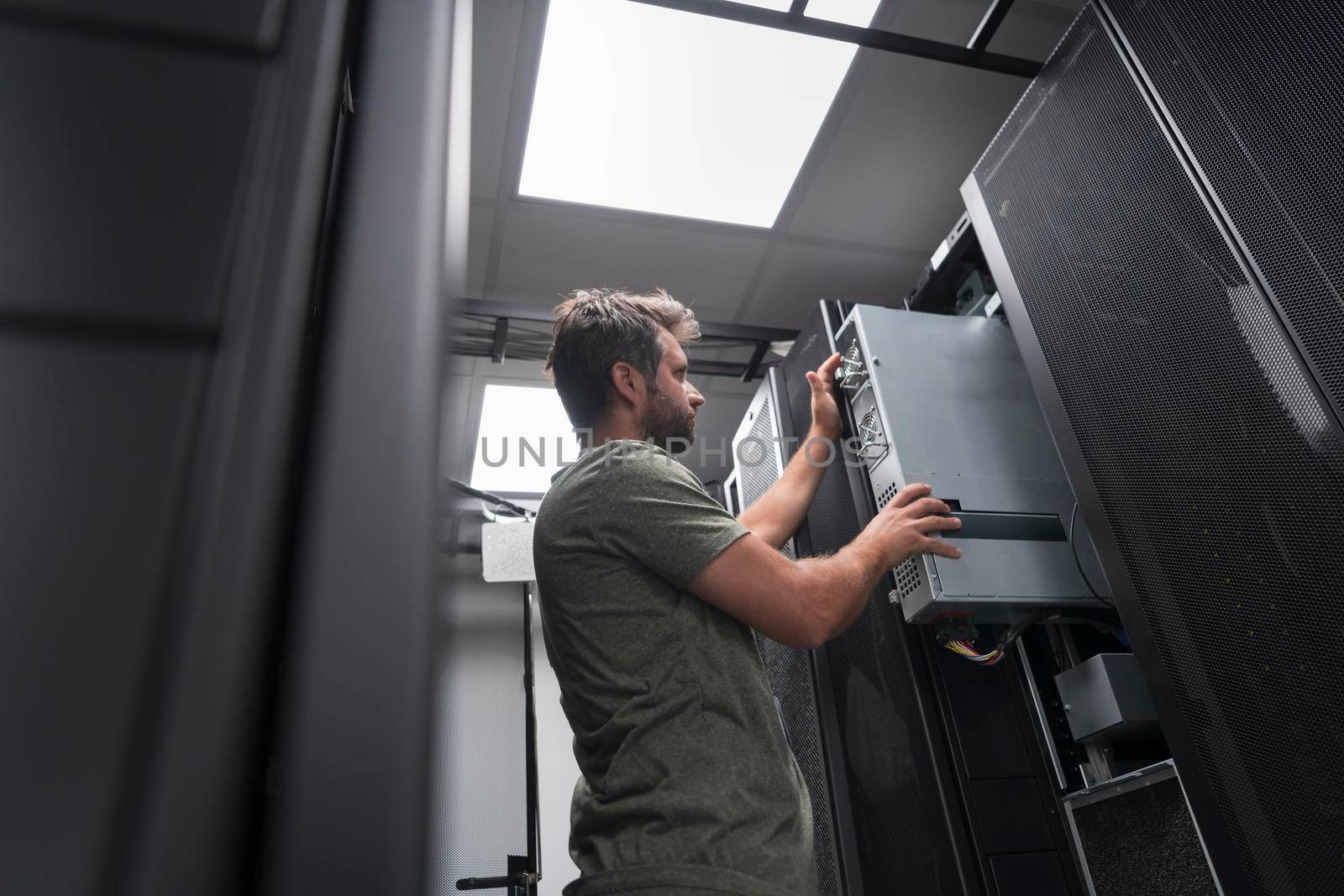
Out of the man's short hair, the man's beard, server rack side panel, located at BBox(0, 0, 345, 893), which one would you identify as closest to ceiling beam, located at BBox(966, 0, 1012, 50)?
the man's short hair

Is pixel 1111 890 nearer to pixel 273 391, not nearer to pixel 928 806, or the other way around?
pixel 928 806

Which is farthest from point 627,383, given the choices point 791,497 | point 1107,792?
point 1107,792

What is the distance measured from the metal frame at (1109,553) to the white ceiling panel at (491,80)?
1.27m

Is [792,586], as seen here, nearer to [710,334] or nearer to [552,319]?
[552,319]

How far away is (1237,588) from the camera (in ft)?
2.70

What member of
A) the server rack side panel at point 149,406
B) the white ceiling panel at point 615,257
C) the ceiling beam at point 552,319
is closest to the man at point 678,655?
the server rack side panel at point 149,406

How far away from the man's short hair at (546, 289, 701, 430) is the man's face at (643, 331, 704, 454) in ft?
0.06

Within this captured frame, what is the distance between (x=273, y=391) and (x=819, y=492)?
150 centimetres

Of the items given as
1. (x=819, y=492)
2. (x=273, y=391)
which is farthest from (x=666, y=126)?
(x=273, y=391)

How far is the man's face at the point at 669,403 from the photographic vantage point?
131 cm

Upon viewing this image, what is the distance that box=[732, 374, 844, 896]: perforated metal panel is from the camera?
1.45 meters

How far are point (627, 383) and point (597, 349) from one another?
76 millimetres

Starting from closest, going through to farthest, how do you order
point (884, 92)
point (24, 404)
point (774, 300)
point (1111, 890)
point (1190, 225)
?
point (24, 404) → point (1190, 225) → point (1111, 890) → point (884, 92) → point (774, 300)

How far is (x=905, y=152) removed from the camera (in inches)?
96.3
